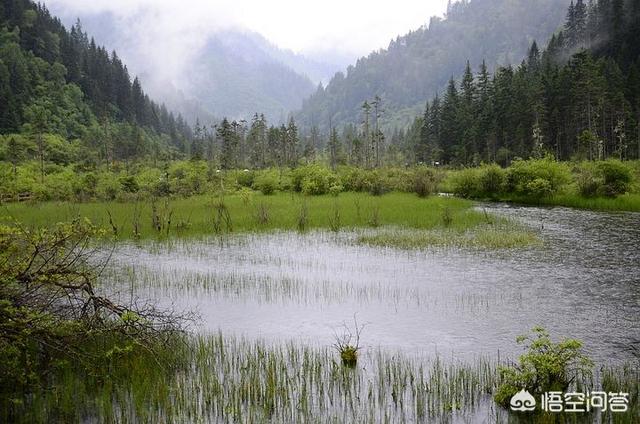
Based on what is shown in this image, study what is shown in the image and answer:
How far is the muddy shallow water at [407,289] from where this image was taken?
13539 mm

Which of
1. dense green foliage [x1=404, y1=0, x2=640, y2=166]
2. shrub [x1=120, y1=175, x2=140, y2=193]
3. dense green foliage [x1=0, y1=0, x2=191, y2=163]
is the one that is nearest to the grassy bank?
shrub [x1=120, y1=175, x2=140, y2=193]

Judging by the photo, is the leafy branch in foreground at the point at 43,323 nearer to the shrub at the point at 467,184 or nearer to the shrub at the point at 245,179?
the shrub at the point at 467,184

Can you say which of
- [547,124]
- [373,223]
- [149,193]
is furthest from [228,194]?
[547,124]

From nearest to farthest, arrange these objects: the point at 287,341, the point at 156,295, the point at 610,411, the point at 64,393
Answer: the point at 610,411 → the point at 64,393 → the point at 287,341 → the point at 156,295

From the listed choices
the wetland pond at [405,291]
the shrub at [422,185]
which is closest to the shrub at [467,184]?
the shrub at [422,185]

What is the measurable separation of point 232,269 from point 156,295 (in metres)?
4.41

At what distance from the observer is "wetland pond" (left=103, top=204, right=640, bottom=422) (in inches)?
511

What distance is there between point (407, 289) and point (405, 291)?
0.86 feet

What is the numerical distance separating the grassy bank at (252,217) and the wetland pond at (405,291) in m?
3.06

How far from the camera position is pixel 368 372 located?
432 inches

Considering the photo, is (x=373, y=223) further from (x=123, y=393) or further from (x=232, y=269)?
(x=123, y=393)

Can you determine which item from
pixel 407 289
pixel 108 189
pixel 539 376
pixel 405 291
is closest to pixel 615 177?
pixel 407 289

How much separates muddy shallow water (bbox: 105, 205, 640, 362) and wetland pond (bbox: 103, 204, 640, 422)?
4 cm

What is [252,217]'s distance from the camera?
3450 cm
